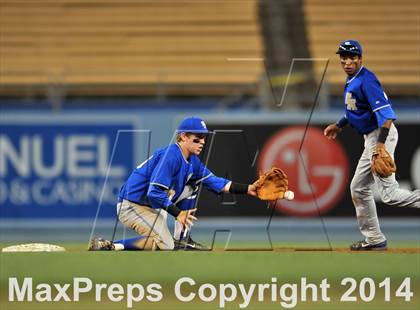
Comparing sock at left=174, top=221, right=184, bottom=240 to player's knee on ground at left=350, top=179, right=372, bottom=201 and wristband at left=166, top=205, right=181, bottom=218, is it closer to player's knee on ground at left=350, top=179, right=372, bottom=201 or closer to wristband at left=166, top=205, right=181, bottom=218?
wristband at left=166, top=205, right=181, bottom=218

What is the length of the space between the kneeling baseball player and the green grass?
519mm

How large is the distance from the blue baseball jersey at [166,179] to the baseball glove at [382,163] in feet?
3.88

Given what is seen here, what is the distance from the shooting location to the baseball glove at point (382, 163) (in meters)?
8.02

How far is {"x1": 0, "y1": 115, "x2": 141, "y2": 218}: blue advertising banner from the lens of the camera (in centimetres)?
1535

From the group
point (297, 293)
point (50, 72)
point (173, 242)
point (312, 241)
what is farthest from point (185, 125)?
point (50, 72)

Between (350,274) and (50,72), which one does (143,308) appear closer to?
(350,274)

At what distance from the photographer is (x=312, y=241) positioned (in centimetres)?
1455

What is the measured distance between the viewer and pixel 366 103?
8.29m

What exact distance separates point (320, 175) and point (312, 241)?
120 cm

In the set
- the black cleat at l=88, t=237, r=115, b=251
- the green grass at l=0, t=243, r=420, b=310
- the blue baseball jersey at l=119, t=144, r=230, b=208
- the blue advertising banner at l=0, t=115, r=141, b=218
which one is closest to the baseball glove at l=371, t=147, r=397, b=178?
the green grass at l=0, t=243, r=420, b=310

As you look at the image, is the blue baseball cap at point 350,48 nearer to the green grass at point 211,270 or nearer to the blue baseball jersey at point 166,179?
the blue baseball jersey at point 166,179

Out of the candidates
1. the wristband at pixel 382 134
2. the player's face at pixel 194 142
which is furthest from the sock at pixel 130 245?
the wristband at pixel 382 134

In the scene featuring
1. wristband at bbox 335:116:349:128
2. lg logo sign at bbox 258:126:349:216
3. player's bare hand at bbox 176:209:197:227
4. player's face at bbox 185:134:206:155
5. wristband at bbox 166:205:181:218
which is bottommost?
lg logo sign at bbox 258:126:349:216

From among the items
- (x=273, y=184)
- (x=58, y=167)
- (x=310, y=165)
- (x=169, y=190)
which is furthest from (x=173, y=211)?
(x=58, y=167)
